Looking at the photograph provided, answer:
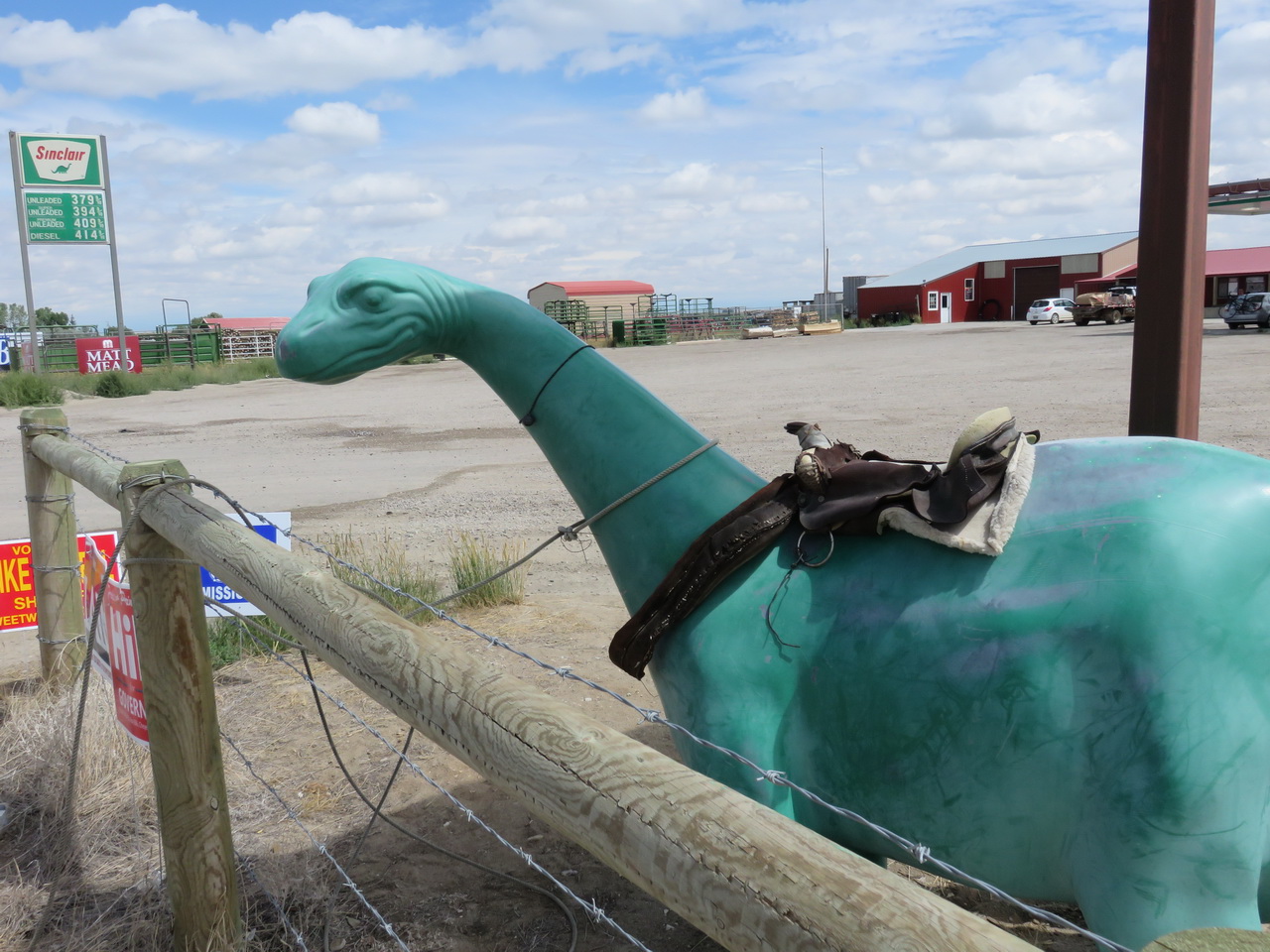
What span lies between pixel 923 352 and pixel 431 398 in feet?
43.7

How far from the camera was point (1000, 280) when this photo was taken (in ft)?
168

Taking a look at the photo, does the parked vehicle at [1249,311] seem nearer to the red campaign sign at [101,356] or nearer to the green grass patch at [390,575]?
the green grass patch at [390,575]

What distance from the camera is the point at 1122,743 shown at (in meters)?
1.82

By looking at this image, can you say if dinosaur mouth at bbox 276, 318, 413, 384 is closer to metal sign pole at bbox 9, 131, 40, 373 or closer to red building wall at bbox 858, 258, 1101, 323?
metal sign pole at bbox 9, 131, 40, 373

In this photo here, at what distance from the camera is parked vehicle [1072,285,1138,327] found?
3559cm

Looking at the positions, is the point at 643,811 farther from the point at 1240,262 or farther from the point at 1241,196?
the point at 1240,262

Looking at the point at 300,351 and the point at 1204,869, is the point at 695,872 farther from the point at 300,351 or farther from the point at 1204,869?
the point at 300,351

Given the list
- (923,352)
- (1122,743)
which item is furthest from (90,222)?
(1122,743)

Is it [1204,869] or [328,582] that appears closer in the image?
[1204,869]

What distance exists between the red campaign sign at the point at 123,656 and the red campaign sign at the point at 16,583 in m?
1.68

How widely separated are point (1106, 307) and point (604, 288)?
2522cm

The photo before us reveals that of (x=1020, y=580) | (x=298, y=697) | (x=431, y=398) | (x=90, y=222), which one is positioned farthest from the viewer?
(x=90, y=222)

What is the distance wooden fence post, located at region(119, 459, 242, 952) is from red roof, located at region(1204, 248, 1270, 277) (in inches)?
1794

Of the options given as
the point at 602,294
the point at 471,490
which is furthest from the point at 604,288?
the point at 471,490
